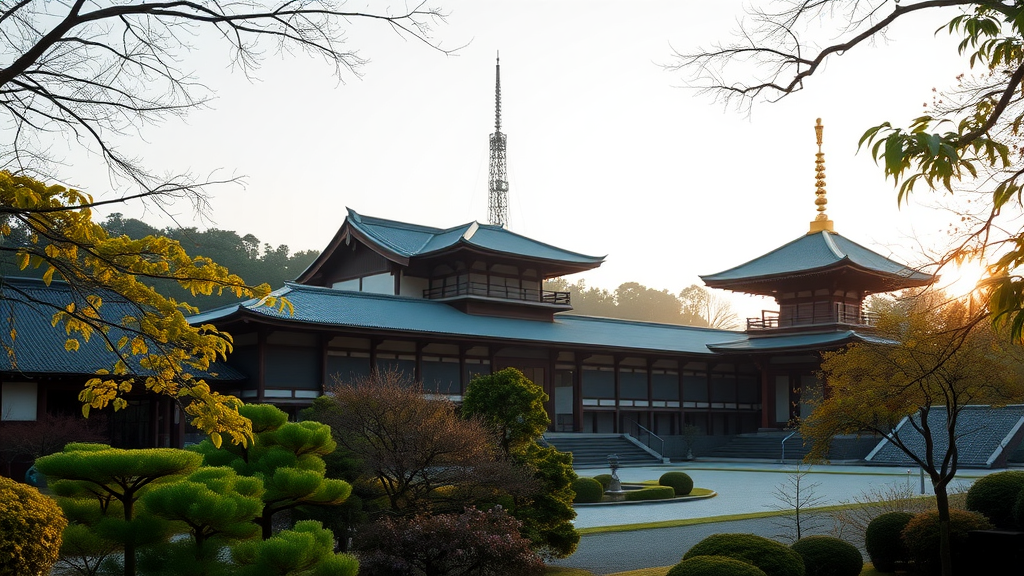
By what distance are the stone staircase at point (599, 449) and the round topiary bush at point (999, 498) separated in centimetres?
2109

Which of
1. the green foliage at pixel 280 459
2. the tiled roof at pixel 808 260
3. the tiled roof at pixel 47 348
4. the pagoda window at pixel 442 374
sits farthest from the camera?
the tiled roof at pixel 808 260

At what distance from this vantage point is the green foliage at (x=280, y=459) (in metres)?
8.79

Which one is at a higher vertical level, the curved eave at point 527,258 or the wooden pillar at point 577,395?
the curved eave at point 527,258

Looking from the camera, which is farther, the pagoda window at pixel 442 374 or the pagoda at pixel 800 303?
the pagoda at pixel 800 303

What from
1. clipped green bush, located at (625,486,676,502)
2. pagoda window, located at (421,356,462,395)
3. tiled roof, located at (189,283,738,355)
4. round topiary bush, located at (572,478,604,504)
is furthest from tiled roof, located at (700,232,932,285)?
round topiary bush, located at (572,478,604,504)

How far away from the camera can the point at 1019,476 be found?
12.5 metres

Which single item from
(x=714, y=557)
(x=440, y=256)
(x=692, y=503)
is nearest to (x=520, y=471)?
(x=714, y=557)

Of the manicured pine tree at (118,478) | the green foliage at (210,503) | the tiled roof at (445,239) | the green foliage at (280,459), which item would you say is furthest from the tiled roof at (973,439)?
the manicured pine tree at (118,478)

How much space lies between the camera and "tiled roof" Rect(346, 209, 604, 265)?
3912 centimetres

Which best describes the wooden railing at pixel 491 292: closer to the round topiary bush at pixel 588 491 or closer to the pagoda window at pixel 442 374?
the pagoda window at pixel 442 374

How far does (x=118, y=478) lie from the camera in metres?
8.06

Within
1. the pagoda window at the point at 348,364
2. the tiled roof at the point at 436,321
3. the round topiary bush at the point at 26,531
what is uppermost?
the tiled roof at the point at 436,321

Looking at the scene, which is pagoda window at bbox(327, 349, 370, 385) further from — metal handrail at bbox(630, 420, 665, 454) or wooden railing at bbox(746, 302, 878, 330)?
wooden railing at bbox(746, 302, 878, 330)

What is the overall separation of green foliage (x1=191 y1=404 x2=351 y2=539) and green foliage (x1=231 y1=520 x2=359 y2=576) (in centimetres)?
46
